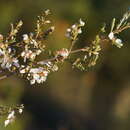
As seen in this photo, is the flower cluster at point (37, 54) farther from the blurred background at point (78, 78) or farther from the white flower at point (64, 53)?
the blurred background at point (78, 78)

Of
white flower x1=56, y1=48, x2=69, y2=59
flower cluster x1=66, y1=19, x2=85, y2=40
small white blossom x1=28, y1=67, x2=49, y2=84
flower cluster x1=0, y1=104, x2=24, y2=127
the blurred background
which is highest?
the blurred background

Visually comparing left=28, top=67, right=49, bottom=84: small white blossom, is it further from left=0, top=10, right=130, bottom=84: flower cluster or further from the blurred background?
the blurred background

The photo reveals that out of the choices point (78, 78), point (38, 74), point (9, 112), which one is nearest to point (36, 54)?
point (38, 74)

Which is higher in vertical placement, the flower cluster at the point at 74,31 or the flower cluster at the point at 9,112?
the flower cluster at the point at 74,31

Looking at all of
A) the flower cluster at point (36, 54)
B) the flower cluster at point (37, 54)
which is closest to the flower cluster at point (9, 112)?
the flower cluster at point (36, 54)

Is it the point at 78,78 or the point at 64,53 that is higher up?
the point at 78,78

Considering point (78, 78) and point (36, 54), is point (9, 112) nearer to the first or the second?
point (36, 54)

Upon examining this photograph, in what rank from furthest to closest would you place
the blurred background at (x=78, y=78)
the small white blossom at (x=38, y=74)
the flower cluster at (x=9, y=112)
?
the blurred background at (x=78, y=78) → the flower cluster at (x=9, y=112) → the small white blossom at (x=38, y=74)

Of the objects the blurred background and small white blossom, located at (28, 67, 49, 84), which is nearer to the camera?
Answer: small white blossom, located at (28, 67, 49, 84)

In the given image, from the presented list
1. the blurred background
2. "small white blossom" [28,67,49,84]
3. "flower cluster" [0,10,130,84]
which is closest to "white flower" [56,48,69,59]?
"flower cluster" [0,10,130,84]
